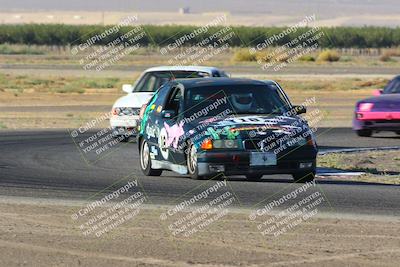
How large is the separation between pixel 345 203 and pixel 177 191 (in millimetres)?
2332

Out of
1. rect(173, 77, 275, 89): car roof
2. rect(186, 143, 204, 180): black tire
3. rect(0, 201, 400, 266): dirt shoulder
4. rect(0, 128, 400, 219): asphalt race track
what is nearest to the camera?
rect(0, 201, 400, 266): dirt shoulder

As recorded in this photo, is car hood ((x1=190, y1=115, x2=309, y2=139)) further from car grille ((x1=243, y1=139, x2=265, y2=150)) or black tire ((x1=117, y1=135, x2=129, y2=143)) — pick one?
black tire ((x1=117, y1=135, x2=129, y2=143))

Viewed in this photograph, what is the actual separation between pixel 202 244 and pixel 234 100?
6.27 metres

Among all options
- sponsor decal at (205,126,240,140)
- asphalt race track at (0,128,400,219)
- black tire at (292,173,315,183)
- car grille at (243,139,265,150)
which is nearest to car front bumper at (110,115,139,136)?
Answer: asphalt race track at (0,128,400,219)

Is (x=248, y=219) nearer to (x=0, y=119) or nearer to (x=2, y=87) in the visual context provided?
(x=0, y=119)

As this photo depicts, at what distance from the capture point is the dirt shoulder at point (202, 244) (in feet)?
30.6

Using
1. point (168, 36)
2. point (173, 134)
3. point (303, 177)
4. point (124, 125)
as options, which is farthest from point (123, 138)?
point (168, 36)

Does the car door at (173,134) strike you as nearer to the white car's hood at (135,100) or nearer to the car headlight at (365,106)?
the white car's hood at (135,100)

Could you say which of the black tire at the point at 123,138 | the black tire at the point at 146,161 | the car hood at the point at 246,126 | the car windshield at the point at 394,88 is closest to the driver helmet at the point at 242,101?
the car hood at the point at 246,126

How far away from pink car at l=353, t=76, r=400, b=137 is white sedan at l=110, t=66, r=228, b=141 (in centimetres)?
347

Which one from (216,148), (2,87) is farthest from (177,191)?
(2,87)

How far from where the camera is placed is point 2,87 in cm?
5222

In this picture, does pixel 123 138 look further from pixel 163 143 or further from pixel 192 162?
pixel 192 162

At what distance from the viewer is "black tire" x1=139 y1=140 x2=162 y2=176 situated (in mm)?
16969
